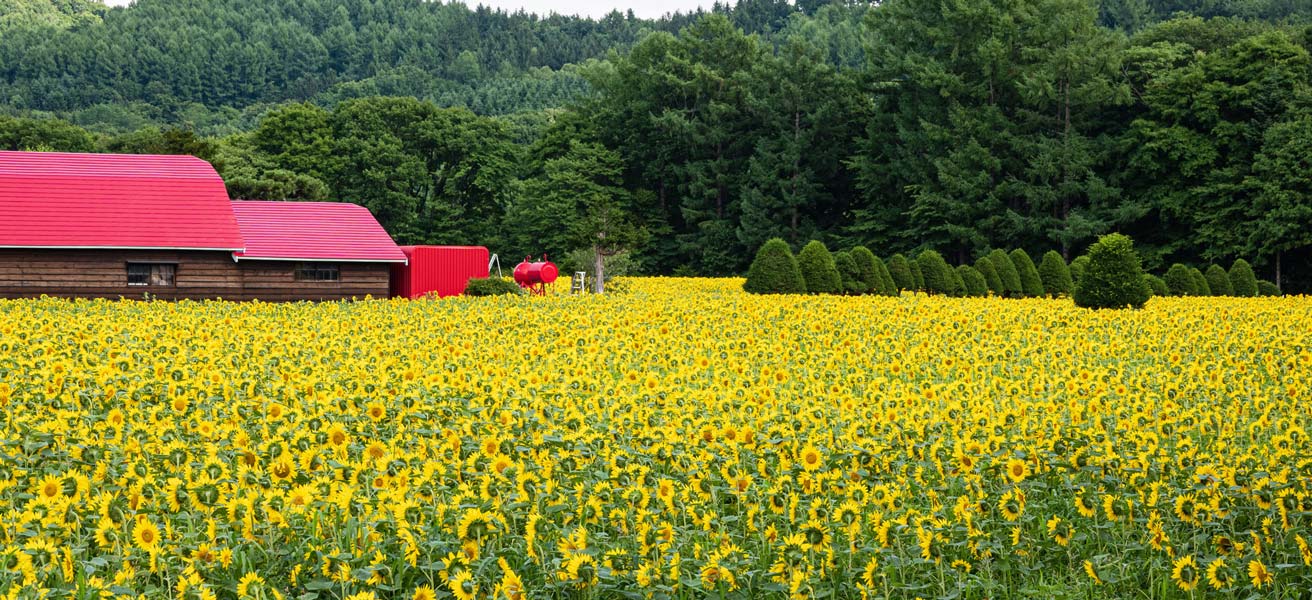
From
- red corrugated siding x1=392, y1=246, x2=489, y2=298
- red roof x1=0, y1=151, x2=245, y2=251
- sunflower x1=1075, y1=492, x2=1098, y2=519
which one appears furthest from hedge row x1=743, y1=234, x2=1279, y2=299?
sunflower x1=1075, y1=492, x2=1098, y2=519

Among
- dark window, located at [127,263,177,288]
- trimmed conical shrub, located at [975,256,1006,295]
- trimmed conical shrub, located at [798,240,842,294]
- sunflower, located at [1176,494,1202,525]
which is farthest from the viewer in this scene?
trimmed conical shrub, located at [975,256,1006,295]

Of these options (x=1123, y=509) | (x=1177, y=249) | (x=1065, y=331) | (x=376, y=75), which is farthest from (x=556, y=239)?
(x=376, y=75)

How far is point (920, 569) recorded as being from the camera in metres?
6.20

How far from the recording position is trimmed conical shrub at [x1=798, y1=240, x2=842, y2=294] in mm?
28328

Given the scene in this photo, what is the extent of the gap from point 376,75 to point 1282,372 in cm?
11422

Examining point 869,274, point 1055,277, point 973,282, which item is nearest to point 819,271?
point 869,274

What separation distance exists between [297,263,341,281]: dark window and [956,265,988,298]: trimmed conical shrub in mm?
16450

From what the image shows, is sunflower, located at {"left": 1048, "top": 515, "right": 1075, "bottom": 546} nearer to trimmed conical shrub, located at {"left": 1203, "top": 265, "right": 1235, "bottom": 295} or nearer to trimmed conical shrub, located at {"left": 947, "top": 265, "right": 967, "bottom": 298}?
trimmed conical shrub, located at {"left": 947, "top": 265, "right": 967, "bottom": 298}

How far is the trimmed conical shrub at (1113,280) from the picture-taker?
22.0 metres

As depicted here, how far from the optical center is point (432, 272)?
35.8 m

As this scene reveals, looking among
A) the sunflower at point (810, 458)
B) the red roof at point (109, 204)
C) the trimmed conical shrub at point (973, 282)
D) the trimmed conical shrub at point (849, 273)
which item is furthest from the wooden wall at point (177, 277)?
the sunflower at point (810, 458)

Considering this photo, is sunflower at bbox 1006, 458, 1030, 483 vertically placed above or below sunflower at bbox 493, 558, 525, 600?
above

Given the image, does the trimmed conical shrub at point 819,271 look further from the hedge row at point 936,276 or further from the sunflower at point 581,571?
the sunflower at point 581,571

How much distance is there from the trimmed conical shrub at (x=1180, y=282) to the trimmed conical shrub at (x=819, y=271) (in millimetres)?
10904
